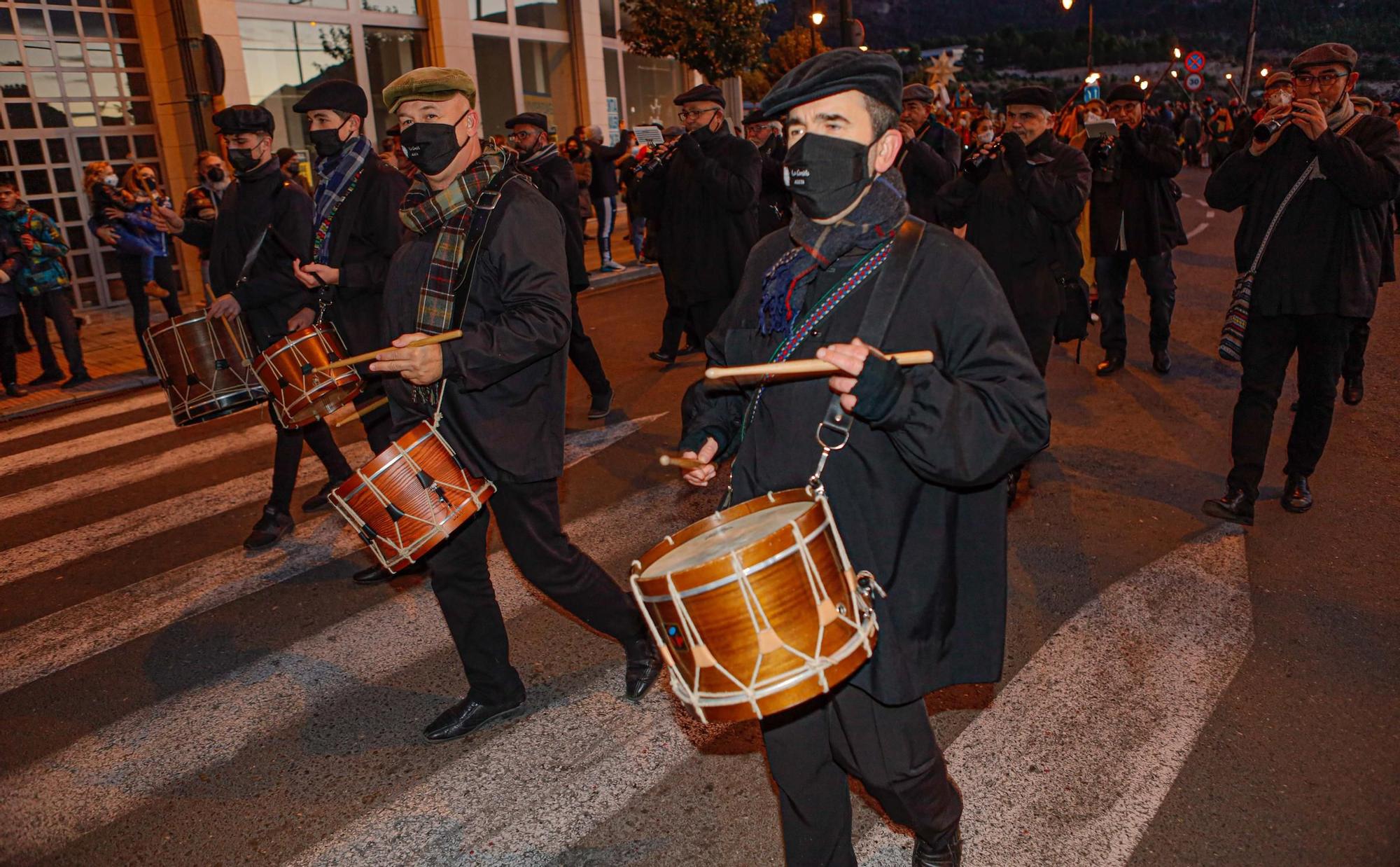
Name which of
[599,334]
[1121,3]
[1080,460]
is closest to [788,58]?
[599,334]

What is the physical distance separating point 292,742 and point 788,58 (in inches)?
1576

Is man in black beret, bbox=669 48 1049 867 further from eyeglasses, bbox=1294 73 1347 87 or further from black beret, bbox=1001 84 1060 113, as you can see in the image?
eyeglasses, bbox=1294 73 1347 87

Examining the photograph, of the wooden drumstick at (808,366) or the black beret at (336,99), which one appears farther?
the black beret at (336,99)

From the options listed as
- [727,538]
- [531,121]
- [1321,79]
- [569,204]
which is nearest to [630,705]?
[727,538]

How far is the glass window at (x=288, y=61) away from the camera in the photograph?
16.5 metres

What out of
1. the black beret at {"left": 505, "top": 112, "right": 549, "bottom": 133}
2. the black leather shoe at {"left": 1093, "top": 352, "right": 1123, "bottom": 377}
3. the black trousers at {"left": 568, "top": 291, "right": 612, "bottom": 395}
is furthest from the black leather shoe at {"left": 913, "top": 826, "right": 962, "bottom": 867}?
the black beret at {"left": 505, "top": 112, "right": 549, "bottom": 133}

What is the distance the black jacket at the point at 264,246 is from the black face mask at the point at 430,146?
1927 mm

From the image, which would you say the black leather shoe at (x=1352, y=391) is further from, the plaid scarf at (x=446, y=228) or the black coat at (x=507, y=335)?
the plaid scarf at (x=446, y=228)

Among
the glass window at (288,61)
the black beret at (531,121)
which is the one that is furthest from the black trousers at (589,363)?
the glass window at (288,61)

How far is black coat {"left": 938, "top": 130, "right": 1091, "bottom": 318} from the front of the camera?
5371 mm

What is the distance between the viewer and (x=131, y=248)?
10414mm

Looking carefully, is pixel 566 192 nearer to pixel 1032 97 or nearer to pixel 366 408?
pixel 1032 97

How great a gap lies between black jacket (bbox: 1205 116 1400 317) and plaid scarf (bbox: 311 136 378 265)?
4425 millimetres

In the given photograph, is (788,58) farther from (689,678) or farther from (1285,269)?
(689,678)
